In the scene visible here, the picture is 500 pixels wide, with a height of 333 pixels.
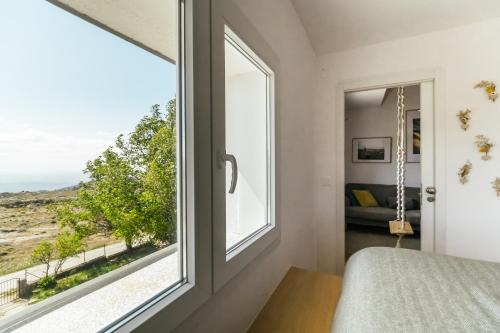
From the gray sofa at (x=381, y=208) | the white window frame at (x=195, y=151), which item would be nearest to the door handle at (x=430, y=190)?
the gray sofa at (x=381, y=208)

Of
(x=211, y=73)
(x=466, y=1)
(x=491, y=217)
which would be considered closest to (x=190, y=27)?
(x=211, y=73)

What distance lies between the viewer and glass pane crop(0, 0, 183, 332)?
408 millimetres

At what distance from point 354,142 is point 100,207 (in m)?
4.73

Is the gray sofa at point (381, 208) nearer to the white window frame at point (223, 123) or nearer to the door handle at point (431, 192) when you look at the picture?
the door handle at point (431, 192)

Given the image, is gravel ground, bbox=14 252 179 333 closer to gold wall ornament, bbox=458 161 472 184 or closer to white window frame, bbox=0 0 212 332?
white window frame, bbox=0 0 212 332

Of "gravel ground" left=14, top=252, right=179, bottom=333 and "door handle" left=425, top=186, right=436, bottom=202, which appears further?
"door handle" left=425, top=186, right=436, bottom=202

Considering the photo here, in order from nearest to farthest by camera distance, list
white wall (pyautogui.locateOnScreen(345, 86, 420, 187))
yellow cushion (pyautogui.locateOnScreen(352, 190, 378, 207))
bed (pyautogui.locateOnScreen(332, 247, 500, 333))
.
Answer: bed (pyautogui.locateOnScreen(332, 247, 500, 333)) < yellow cushion (pyautogui.locateOnScreen(352, 190, 378, 207)) < white wall (pyautogui.locateOnScreen(345, 86, 420, 187))

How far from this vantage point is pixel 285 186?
1.55 metres

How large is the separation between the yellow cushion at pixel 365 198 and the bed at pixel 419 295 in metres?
3.11

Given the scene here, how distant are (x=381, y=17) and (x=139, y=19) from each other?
1.97 meters

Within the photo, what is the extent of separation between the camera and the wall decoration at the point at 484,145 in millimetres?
1889

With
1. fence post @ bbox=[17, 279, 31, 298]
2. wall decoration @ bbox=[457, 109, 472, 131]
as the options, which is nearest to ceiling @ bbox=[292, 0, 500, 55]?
wall decoration @ bbox=[457, 109, 472, 131]

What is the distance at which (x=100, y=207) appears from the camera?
0.54 m

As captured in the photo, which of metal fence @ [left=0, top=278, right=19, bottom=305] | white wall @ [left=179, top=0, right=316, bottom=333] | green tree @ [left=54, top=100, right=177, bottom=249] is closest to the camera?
metal fence @ [left=0, top=278, right=19, bottom=305]
